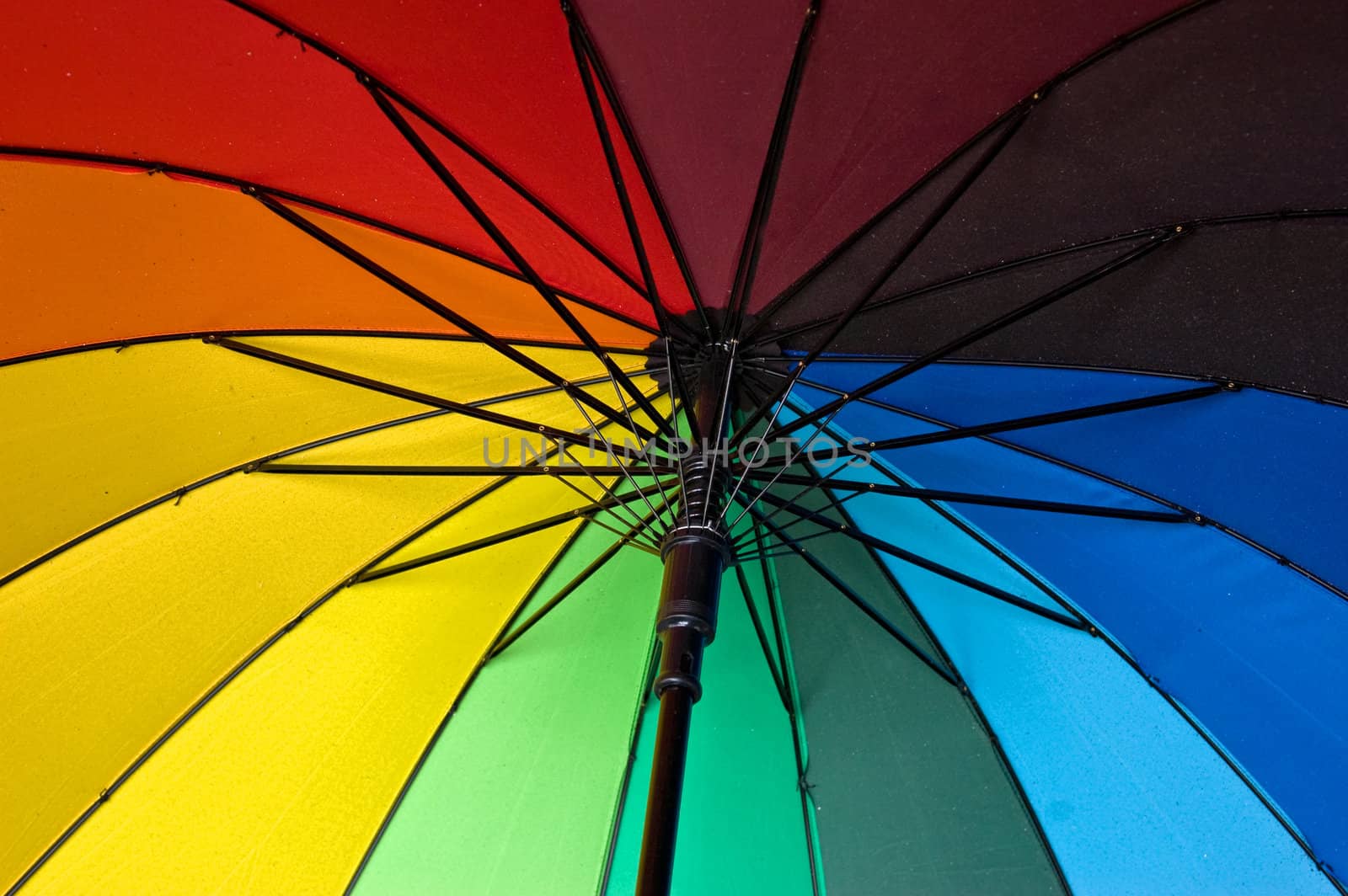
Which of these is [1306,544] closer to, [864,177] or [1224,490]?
[1224,490]

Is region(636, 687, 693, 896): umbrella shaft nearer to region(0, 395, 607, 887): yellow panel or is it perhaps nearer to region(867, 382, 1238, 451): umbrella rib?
region(867, 382, 1238, 451): umbrella rib

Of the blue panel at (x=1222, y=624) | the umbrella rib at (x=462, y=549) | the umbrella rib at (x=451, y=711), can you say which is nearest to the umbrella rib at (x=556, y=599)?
the umbrella rib at (x=451, y=711)

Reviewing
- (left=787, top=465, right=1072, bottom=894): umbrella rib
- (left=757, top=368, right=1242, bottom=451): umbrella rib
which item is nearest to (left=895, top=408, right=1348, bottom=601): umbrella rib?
(left=757, top=368, right=1242, bottom=451): umbrella rib

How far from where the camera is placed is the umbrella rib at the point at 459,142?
2.24 metres

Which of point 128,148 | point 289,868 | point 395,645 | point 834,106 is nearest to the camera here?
point 128,148

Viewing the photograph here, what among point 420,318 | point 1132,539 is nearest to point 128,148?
point 420,318

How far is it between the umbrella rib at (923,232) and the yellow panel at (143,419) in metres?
1.23

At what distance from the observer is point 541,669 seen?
3.38 metres

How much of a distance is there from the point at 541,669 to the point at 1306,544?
7.79ft

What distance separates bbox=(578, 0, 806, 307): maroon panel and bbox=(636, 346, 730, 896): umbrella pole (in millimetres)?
614

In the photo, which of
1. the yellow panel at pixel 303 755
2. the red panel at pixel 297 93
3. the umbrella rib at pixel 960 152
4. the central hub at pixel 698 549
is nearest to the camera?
the red panel at pixel 297 93

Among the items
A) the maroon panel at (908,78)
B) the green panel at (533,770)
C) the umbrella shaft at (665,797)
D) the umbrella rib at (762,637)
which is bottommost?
the umbrella shaft at (665,797)

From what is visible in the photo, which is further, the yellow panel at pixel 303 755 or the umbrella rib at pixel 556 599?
the umbrella rib at pixel 556 599

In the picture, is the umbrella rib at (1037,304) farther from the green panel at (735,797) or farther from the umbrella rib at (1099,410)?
the green panel at (735,797)
